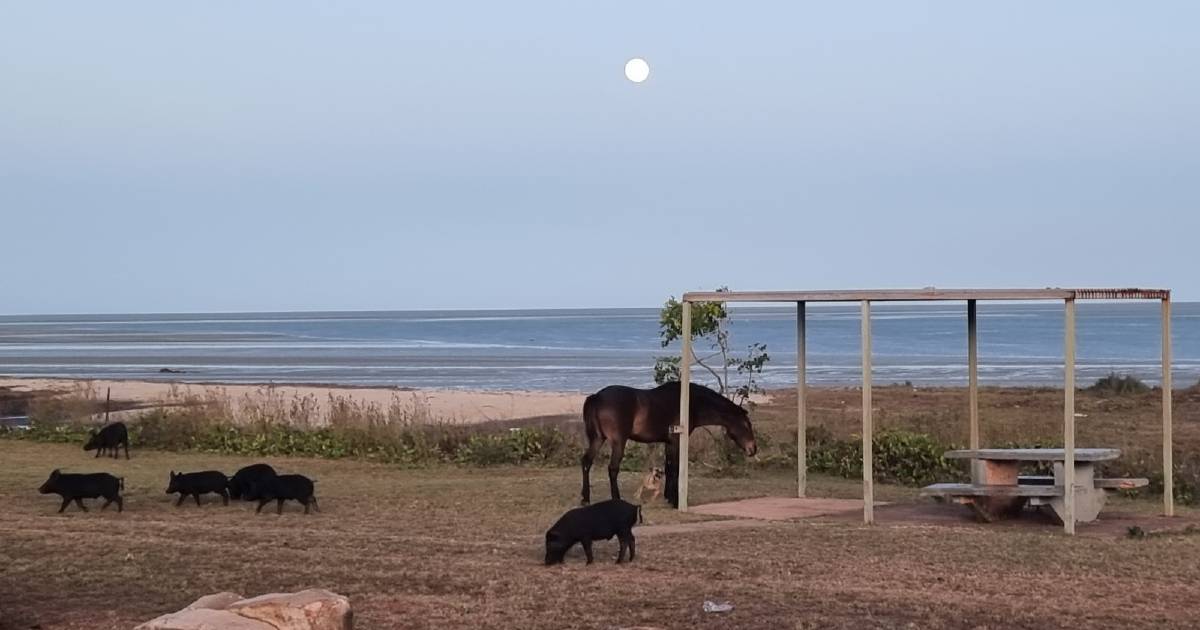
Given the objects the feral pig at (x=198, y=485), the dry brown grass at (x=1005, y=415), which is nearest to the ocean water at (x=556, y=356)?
the dry brown grass at (x=1005, y=415)

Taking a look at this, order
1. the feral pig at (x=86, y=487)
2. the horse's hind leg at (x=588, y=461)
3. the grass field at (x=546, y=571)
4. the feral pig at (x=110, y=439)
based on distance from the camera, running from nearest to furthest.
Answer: the grass field at (x=546, y=571)
the feral pig at (x=86, y=487)
the horse's hind leg at (x=588, y=461)
the feral pig at (x=110, y=439)

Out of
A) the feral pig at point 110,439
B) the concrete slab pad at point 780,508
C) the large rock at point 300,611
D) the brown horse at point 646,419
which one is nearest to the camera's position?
the large rock at point 300,611

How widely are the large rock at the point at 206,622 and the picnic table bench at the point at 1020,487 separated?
8.24 meters

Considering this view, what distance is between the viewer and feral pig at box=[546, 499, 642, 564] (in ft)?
37.5

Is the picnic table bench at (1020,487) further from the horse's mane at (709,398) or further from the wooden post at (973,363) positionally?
the horse's mane at (709,398)

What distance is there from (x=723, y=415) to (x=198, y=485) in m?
5.55

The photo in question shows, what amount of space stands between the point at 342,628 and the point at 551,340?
80560mm

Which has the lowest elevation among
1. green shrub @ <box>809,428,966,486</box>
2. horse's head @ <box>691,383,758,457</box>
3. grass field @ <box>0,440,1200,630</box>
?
grass field @ <box>0,440,1200,630</box>

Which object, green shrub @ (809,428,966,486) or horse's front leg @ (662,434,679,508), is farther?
green shrub @ (809,428,966,486)

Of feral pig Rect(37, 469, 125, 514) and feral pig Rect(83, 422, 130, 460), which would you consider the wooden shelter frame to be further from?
feral pig Rect(83, 422, 130, 460)

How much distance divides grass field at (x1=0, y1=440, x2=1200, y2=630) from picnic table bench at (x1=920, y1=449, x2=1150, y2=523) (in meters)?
0.51

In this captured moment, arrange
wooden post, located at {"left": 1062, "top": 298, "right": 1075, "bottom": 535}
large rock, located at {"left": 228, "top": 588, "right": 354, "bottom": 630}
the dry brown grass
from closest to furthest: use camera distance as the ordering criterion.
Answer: large rock, located at {"left": 228, "top": 588, "right": 354, "bottom": 630}, wooden post, located at {"left": 1062, "top": 298, "right": 1075, "bottom": 535}, the dry brown grass

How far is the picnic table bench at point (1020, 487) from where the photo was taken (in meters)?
14.1

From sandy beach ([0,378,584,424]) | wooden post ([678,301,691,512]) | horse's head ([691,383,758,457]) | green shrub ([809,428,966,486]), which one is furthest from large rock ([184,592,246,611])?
sandy beach ([0,378,584,424])
